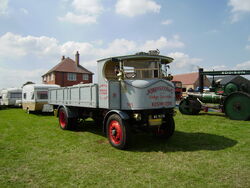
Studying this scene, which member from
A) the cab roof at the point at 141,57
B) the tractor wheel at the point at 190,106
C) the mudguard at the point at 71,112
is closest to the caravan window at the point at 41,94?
the mudguard at the point at 71,112

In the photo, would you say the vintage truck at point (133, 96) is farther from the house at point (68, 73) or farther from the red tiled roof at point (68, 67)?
the red tiled roof at point (68, 67)

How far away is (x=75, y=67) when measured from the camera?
127ft

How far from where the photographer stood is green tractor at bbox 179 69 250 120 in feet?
32.7

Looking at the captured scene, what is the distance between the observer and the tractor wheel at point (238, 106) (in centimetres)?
984

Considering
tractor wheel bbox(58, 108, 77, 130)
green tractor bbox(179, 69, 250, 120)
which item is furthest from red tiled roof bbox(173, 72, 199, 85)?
tractor wheel bbox(58, 108, 77, 130)

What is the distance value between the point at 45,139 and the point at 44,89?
9.20 meters

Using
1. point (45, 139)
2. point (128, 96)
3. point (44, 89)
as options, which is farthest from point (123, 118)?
point (44, 89)

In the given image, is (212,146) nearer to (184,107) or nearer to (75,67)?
(184,107)

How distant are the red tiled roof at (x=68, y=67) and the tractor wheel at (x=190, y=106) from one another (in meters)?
28.5

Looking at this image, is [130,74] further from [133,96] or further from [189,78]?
[189,78]

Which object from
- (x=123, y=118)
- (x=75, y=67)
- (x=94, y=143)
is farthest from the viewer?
(x=75, y=67)

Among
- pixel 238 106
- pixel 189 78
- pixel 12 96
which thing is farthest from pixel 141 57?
pixel 189 78

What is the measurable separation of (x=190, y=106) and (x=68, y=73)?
2927 centimetres

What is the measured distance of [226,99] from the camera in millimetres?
10523
